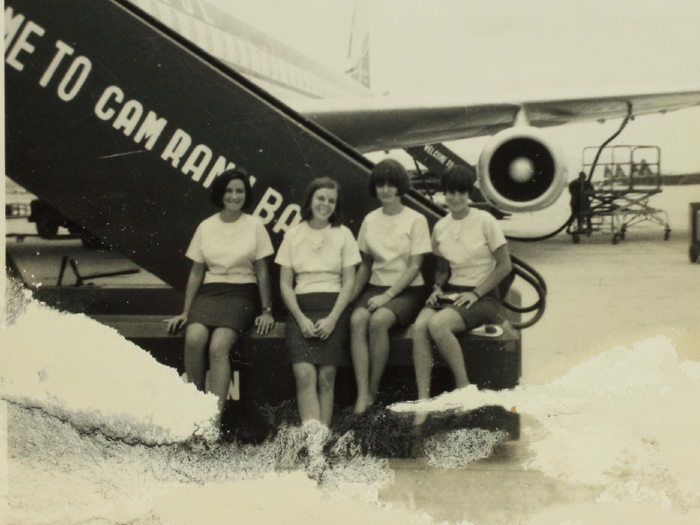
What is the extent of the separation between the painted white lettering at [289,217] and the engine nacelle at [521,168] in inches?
144

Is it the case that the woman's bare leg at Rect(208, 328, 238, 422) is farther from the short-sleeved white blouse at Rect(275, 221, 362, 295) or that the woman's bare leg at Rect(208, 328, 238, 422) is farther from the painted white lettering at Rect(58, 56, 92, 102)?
the painted white lettering at Rect(58, 56, 92, 102)

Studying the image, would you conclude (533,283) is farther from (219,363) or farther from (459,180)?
(219,363)

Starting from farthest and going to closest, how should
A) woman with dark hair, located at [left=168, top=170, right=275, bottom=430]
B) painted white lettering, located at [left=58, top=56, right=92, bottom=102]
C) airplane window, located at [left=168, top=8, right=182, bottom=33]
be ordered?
1. airplane window, located at [left=168, top=8, right=182, bottom=33]
2. painted white lettering, located at [left=58, top=56, right=92, bottom=102]
3. woman with dark hair, located at [left=168, top=170, right=275, bottom=430]

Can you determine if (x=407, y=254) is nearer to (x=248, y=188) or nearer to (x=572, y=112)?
(x=248, y=188)

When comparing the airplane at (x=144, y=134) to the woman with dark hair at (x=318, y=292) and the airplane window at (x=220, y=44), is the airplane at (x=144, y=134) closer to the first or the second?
the woman with dark hair at (x=318, y=292)

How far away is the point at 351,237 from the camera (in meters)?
2.67

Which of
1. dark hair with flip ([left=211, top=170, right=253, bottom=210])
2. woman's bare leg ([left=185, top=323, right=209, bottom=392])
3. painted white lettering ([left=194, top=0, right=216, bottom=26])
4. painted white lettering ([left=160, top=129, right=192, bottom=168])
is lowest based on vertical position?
woman's bare leg ([left=185, top=323, right=209, bottom=392])

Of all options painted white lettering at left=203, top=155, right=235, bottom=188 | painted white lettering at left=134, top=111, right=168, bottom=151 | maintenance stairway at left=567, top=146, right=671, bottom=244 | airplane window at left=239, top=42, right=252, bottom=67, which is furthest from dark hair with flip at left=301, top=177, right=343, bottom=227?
airplane window at left=239, top=42, right=252, bottom=67

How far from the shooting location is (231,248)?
2.71 m

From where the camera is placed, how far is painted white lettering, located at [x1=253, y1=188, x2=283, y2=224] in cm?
279

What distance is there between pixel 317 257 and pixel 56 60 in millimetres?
1417

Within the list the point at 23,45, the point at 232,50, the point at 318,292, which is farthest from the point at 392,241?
the point at 232,50

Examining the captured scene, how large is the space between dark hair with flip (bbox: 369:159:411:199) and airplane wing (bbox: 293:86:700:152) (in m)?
4.78

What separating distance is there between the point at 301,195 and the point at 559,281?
10.4ft
